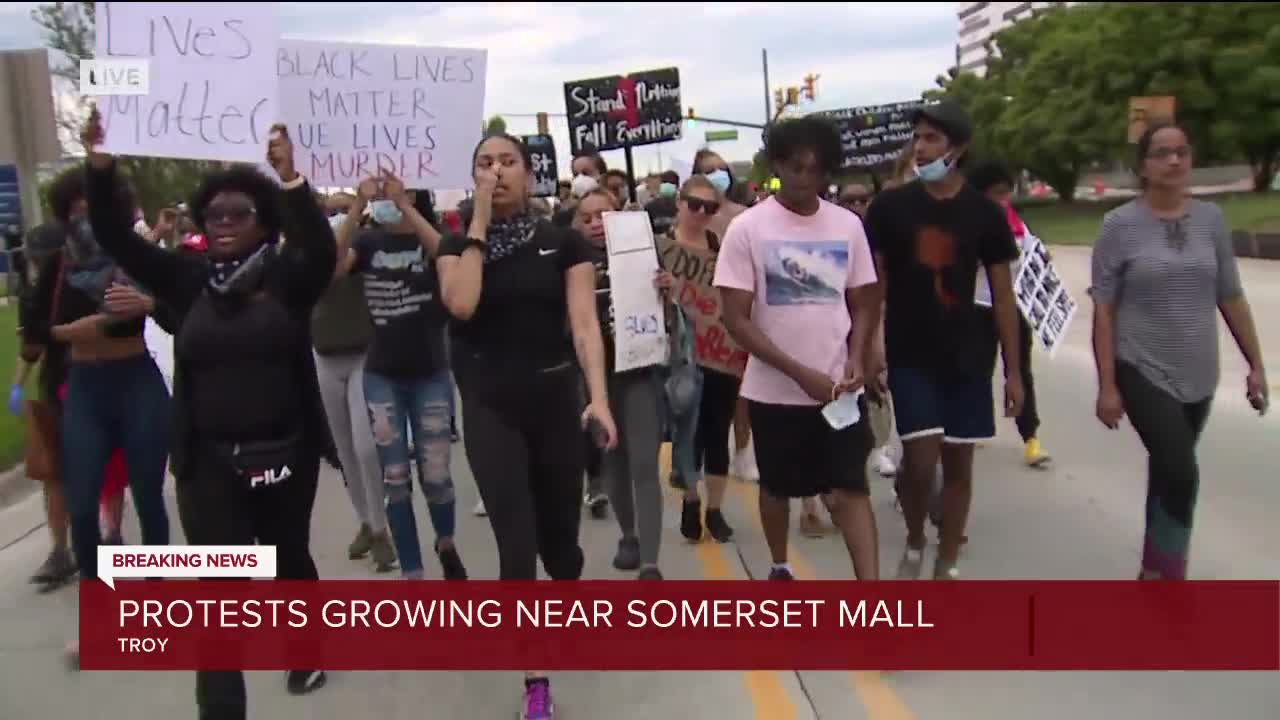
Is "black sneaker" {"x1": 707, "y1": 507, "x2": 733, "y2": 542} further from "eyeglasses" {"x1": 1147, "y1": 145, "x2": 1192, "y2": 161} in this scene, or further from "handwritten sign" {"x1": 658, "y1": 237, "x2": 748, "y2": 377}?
"eyeglasses" {"x1": 1147, "y1": 145, "x2": 1192, "y2": 161}

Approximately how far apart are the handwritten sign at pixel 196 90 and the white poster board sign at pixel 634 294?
A: 5.01ft

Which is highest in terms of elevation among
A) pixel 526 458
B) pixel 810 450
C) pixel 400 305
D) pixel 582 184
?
pixel 582 184

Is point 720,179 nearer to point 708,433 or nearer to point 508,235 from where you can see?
point 708,433

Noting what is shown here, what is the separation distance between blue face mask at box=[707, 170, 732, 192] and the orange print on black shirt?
1.60 metres

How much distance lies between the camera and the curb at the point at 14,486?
8.59m

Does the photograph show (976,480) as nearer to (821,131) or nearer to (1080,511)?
(1080,511)

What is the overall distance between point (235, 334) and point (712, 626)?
2.36 metres

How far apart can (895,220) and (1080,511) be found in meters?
2.75

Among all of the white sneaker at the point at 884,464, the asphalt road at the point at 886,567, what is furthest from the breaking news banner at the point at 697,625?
the white sneaker at the point at 884,464

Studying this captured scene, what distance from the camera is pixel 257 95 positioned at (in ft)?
16.2


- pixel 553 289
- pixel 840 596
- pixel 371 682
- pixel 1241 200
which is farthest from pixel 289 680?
pixel 1241 200

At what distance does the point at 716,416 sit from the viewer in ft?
21.8

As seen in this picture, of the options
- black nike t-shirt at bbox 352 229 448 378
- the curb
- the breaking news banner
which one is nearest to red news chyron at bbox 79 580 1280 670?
the breaking news banner

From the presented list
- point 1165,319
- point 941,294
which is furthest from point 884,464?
point 1165,319
